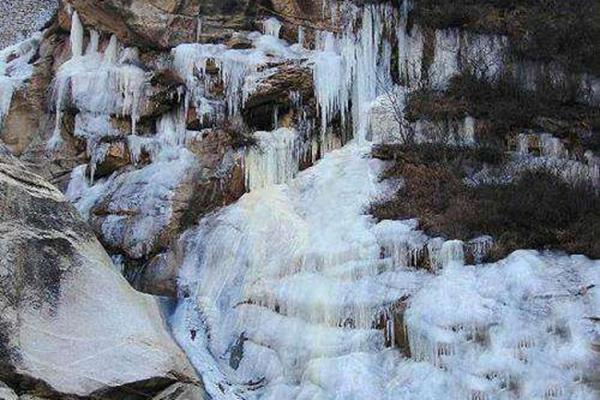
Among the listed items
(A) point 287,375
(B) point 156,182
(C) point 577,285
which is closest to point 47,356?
(A) point 287,375

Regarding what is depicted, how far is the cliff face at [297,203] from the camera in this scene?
9.67 m

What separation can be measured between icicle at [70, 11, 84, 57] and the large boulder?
6.75m

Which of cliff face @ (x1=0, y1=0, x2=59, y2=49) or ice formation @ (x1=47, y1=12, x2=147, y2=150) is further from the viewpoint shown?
cliff face @ (x1=0, y1=0, x2=59, y2=49)

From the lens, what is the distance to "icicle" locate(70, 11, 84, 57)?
1695cm

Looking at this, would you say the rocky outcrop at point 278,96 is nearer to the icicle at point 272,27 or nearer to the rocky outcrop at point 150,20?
the icicle at point 272,27

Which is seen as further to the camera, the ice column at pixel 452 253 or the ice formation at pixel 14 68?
the ice formation at pixel 14 68

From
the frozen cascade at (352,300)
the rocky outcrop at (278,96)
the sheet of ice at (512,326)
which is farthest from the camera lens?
the rocky outcrop at (278,96)

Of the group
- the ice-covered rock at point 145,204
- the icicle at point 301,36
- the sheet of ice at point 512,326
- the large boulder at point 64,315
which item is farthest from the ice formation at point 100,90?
the sheet of ice at point 512,326

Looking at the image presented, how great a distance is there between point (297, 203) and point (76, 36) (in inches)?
273

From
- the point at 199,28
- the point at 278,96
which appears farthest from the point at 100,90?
the point at 278,96

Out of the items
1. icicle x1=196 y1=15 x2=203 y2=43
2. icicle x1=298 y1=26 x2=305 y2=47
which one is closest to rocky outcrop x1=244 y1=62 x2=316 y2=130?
icicle x1=298 y1=26 x2=305 y2=47

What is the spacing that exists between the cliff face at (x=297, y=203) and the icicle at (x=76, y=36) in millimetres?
43

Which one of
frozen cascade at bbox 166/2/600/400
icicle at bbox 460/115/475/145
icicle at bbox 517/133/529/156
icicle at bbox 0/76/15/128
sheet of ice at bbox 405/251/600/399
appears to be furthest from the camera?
icicle at bbox 0/76/15/128

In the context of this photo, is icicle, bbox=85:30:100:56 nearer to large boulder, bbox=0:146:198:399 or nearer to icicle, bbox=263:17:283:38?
icicle, bbox=263:17:283:38
